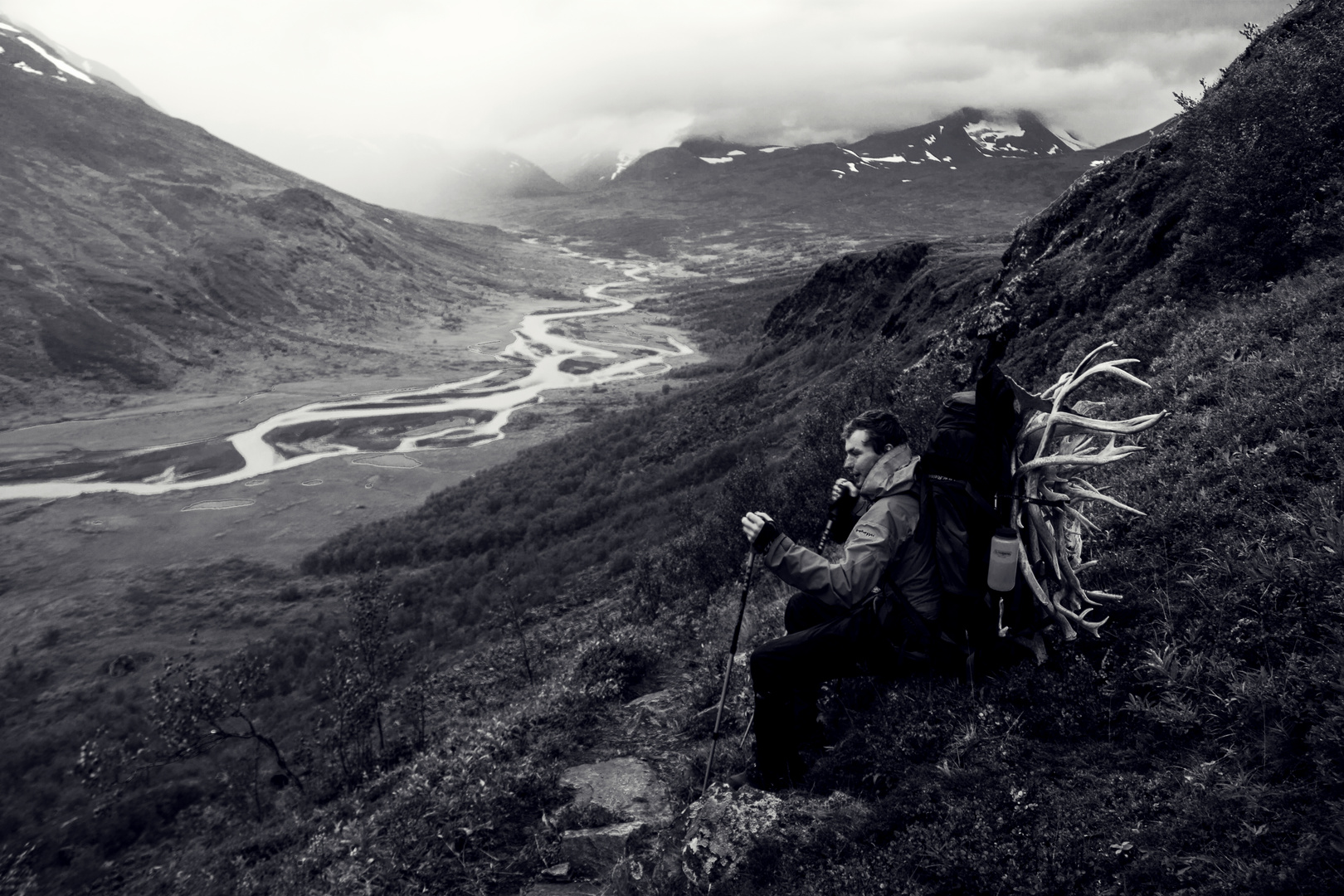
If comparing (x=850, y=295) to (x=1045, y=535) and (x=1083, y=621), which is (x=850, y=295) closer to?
(x=1045, y=535)

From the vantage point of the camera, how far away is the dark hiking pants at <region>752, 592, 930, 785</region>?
481 centimetres

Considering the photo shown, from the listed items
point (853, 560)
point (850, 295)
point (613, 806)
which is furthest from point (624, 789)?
point (850, 295)

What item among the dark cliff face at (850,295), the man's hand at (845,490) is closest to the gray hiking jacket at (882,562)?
the man's hand at (845,490)

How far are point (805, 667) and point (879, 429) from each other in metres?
1.82

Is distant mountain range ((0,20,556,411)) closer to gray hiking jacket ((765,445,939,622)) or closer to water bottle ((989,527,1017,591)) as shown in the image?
gray hiking jacket ((765,445,939,622))

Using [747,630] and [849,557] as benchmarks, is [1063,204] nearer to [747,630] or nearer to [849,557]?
[747,630]

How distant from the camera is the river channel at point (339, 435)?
4500 centimetres

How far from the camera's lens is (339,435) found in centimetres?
5378

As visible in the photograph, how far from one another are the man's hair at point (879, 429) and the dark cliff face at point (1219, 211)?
29.6 feet

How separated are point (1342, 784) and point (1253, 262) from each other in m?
11.9

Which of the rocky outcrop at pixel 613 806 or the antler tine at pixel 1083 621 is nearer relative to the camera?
the antler tine at pixel 1083 621

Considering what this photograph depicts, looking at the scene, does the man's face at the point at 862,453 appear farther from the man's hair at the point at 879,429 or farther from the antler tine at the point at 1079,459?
the antler tine at the point at 1079,459

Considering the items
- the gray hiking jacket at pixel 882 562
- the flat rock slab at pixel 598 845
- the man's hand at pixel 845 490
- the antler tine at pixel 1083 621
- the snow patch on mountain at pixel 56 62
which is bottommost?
the flat rock slab at pixel 598 845

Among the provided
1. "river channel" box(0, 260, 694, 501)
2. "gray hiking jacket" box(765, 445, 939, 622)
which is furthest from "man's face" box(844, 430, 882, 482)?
"river channel" box(0, 260, 694, 501)
